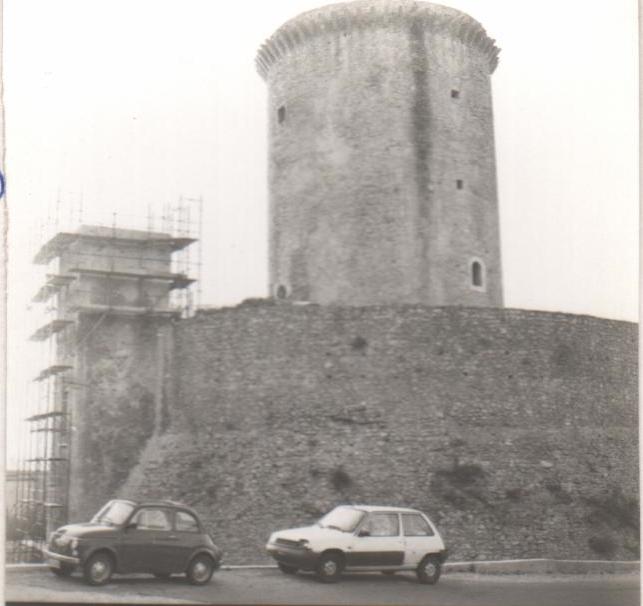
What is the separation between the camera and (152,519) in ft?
36.2

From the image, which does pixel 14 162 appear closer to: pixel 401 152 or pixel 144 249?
pixel 144 249

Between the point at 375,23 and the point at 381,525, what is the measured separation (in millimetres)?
9163

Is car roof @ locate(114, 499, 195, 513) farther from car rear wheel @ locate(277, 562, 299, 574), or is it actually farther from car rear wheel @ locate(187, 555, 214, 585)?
car rear wheel @ locate(277, 562, 299, 574)

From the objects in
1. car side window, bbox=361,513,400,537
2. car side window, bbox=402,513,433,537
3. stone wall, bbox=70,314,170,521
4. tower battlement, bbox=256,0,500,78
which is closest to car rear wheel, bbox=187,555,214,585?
car side window, bbox=361,513,400,537

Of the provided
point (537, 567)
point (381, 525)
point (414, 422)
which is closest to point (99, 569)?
point (381, 525)

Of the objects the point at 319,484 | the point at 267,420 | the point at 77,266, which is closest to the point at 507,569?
the point at 319,484

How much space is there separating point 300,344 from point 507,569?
13.6 ft

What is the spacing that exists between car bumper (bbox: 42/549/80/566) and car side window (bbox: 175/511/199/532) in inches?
39.1

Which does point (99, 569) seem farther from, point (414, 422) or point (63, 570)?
point (414, 422)

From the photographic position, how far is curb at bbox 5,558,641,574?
11867 mm

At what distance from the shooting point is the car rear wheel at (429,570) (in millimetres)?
11414

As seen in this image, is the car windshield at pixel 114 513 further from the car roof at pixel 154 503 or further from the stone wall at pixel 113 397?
the stone wall at pixel 113 397

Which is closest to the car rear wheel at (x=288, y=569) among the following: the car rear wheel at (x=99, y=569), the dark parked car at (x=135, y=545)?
the dark parked car at (x=135, y=545)

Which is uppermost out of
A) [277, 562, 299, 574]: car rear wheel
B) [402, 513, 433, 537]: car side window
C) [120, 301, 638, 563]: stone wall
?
[120, 301, 638, 563]: stone wall
